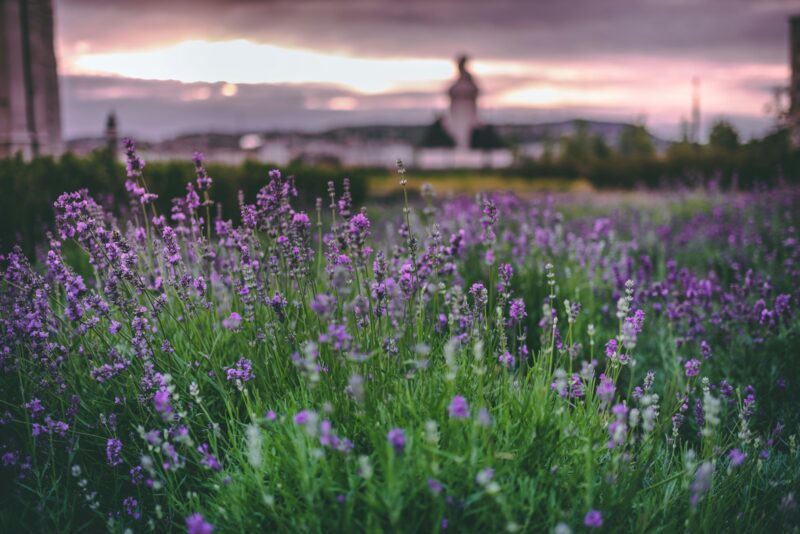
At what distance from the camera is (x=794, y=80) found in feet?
76.5

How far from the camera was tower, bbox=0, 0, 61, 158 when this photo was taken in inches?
760

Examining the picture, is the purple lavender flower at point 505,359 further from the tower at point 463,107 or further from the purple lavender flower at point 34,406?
the tower at point 463,107

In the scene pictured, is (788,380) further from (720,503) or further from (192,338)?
(192,338)

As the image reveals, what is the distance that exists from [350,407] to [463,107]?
61.0 meters

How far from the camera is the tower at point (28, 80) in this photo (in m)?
19.3

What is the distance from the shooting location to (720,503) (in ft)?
8.75

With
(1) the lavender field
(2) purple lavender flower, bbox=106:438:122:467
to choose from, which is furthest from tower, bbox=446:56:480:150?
(2) purple lavender flower, bbox=106:438:122:467

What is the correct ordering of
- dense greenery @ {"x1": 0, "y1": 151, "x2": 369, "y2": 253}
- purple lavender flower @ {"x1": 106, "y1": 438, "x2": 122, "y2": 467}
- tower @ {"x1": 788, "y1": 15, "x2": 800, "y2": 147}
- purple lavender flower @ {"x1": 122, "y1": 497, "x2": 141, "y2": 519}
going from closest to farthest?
purple lavender flower @ {"x1": 122, "y1": 497, "x2": 141, "y2": 519} < purple lavender flower @ {"x1": 106, "y1": 438, "x2": 122, "y2": 467} < dense greenery @ {"x1": 0, "y1": 151, "x2": 369, "y2": 253} < tower @ {"x1": 788, "y1": 15, "x2": 800, "y2": 147}

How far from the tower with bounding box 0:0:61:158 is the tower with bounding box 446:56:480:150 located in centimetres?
4137

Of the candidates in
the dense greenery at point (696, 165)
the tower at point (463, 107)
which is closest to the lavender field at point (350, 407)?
the dense greenery at point (696, 165)

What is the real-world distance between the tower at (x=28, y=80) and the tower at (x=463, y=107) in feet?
136

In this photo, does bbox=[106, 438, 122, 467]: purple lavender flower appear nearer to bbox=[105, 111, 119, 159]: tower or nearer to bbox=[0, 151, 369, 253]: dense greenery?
bbox=[0, 151, 369, 253]: dense greenery

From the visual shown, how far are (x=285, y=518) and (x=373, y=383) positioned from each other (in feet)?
2.09

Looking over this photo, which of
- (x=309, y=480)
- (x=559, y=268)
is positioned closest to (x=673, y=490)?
(x=309, y=480)
